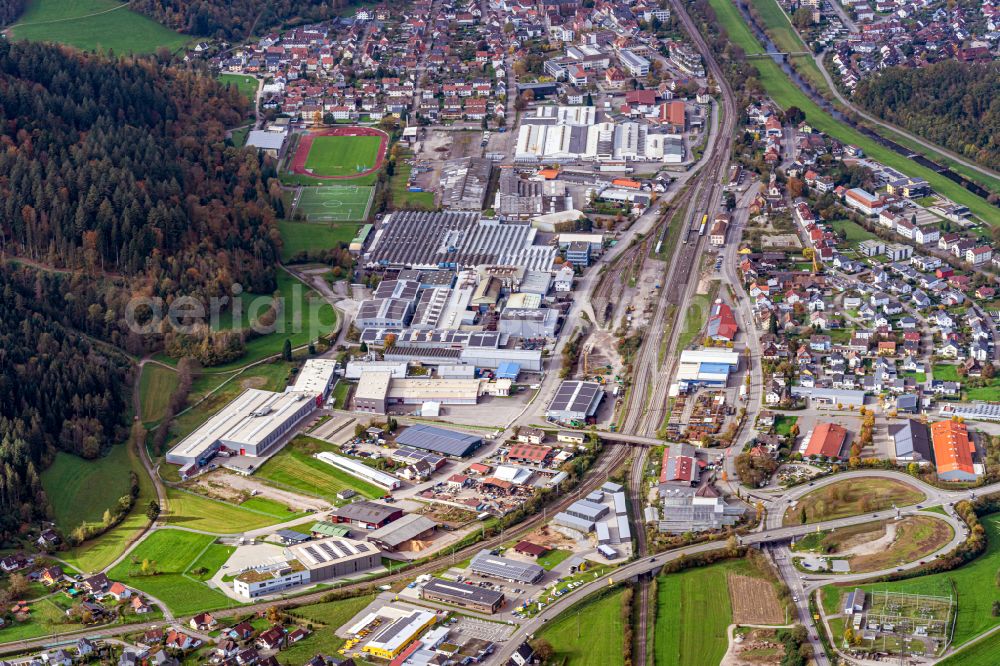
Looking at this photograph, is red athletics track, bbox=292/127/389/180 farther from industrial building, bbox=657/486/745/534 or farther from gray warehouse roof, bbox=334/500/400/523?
industrial building, bbox=657/486/745/534

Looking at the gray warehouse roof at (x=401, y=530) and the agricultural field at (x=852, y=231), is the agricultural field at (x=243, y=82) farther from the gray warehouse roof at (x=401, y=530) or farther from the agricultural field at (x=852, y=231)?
the gray warehouse roof at (x=401, y=530)

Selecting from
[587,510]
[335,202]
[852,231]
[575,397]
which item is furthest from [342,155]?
[587,510]

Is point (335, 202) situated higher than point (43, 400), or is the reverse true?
point (335, 202)

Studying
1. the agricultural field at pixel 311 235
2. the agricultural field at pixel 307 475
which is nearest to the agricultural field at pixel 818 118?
the agricultural field at pixel 311 235

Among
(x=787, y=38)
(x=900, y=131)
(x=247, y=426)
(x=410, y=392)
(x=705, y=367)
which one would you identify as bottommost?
(x=247, y=426)

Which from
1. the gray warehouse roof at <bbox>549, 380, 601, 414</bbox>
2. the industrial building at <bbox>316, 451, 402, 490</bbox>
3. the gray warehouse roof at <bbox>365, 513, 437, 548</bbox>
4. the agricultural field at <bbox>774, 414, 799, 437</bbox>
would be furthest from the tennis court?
the gray warehouse roof at <bbox>365, 513, 437, 548</bbox>

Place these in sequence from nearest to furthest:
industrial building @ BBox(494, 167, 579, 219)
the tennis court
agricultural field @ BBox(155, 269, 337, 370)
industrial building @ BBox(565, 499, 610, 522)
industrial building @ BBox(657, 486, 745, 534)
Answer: industrial building @ BBox(657, 486, 745, 534) < industrial building @ BBox(565, 499, 610, 522) < agricultural field @ BBox(155, 269, 337, 370) < industrial building @ BBox(494, 167, 579, 219) < the tennis court

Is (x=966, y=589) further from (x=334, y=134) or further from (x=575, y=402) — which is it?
(x=334, y=134)
